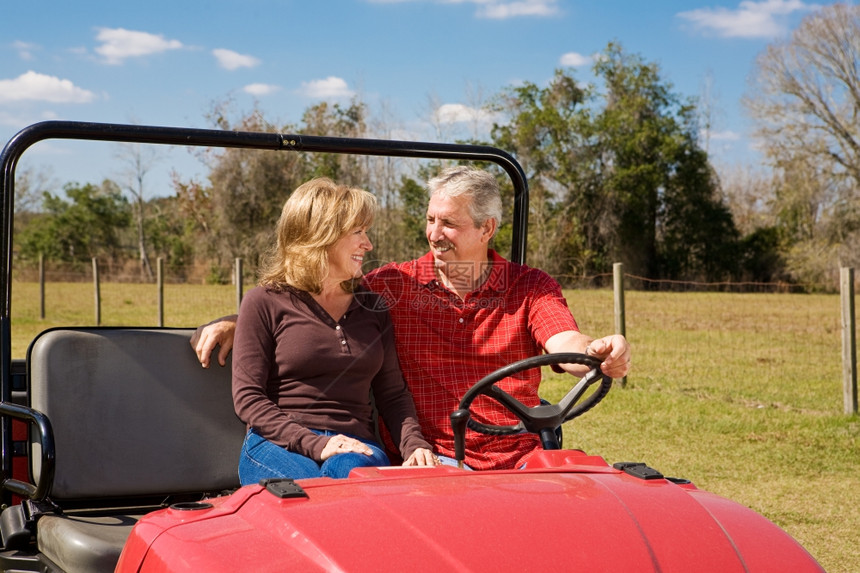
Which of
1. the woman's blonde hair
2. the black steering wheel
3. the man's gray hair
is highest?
the man's gray hair

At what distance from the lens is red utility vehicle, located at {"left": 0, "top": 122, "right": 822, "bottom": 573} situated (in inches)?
58.0

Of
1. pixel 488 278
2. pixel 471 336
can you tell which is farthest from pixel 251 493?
pixel 488 278

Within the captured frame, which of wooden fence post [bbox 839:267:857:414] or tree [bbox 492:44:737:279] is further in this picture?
tree [bbox 492:44:737:279]

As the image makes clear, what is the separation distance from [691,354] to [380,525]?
10.1m

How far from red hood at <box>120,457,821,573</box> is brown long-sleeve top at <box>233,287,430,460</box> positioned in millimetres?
720

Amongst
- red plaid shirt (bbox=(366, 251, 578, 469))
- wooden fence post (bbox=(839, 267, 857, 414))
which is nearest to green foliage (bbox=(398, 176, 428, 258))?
wooden fence post (bbox=(839, 267, 857, 414))

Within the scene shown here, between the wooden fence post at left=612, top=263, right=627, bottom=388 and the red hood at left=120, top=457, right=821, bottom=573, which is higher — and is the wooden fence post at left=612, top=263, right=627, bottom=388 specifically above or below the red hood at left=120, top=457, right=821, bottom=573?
above

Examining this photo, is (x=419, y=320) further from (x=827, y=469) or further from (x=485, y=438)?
(x=827, y=469)

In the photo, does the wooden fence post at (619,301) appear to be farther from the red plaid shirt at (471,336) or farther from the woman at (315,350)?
the woman at (315,350)

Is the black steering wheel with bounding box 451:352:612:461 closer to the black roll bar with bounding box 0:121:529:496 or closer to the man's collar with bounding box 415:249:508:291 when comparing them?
the man's collar with bounding box 415:249:508:291

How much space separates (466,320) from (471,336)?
0.18ft

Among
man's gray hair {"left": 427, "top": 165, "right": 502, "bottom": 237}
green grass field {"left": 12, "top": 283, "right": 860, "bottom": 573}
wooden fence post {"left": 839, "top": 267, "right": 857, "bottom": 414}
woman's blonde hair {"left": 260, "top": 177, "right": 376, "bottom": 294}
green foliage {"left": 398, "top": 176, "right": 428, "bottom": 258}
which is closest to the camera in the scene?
woman's blonde hair {"left": 260, "top": 177, "right": 376, "bottom": 294}

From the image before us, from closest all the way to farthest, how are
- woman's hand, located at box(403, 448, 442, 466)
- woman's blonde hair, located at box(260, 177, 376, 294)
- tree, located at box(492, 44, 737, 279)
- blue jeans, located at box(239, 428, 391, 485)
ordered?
blue jeans, located at box(239, 428, 391, 485), woman's hand, located at box(403, 448, 442, 466), woman's blonde hair, located at box(260, 177, 376, 294), tree, located at box(492, 44, 737, 279)

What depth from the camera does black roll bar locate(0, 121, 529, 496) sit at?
8.07ft
